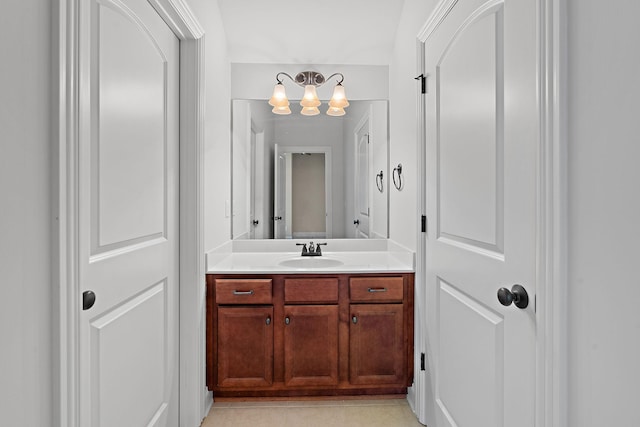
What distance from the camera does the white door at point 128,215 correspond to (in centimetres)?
122

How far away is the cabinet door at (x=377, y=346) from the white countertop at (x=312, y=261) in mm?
236

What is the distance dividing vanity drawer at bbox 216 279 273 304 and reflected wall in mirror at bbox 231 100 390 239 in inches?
26.7

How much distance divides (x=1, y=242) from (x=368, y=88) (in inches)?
100

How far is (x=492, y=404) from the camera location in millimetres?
1383

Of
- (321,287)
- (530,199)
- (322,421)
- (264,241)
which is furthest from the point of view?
(264,241)

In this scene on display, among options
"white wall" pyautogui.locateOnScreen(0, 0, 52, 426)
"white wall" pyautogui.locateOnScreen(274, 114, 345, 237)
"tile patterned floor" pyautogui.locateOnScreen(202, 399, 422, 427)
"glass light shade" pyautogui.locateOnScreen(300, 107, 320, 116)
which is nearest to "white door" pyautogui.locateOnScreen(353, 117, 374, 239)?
"white wall" pyautogui.locateOnScreen(274, 114, 345, 237)

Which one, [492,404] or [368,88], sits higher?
[368,88]

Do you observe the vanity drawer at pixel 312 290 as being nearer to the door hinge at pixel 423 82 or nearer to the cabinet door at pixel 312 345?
the cabinet door at pixel 312 345

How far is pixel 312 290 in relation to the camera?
2328mm

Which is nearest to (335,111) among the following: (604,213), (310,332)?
(310,332)

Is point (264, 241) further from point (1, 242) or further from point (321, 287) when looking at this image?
point (1, 242)

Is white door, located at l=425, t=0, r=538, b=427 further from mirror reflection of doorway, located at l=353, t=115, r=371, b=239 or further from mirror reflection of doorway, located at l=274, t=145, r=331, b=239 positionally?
mirror reflection of doorway, located at l=274, t=145, r=331, b=239

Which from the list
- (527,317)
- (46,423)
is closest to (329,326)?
(527,317)

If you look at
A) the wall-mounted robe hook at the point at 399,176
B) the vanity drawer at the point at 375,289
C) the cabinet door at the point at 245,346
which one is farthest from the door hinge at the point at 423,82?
the cabinet door at the point at 245,346
